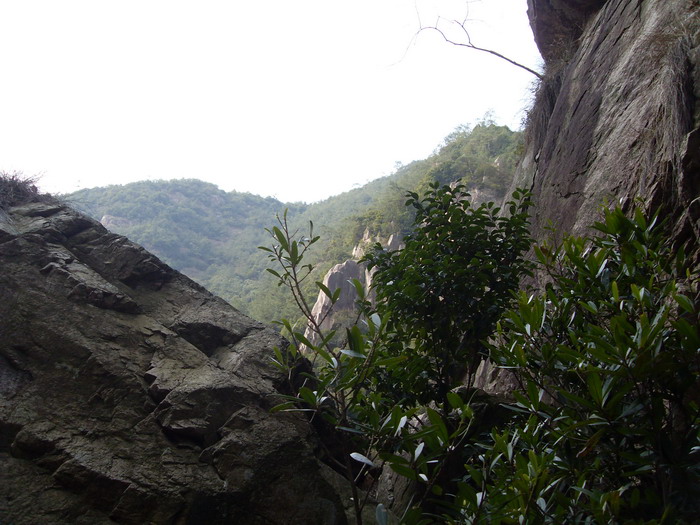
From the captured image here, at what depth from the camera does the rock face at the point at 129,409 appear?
3.42m

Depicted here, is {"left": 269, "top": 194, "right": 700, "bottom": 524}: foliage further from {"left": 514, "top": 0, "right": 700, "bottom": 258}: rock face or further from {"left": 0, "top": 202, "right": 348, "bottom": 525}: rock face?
{"left": 0, "top": 202, "right": 348, "bottom": 525}: rock face

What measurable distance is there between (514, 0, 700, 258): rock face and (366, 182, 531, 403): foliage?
91cm

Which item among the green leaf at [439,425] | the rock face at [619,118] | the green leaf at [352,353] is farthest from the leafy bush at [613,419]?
the rock face at [619,118]

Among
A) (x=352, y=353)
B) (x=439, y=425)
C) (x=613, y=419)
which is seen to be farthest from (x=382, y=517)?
(x=613, y=419)

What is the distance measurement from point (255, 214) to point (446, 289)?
7278cm

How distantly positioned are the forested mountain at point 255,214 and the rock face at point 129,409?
18.2 meters

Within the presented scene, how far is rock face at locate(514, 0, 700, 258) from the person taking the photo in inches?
137

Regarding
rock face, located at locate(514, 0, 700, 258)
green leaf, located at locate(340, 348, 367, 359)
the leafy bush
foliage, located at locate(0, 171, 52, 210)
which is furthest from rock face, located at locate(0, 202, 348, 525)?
rock face, located at locate(514, 0, 700, 258)

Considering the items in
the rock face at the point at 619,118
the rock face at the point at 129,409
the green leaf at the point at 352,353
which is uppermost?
the rock face at the point at 619,118

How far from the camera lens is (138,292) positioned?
5.75 m

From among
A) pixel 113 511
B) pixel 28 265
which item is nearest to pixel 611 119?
pixel 113 511

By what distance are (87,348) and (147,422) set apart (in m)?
0.97

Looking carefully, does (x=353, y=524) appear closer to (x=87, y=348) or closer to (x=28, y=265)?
(x=87, y=348)

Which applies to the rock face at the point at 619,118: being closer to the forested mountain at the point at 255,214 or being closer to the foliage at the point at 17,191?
the foliage at the point at 17,191
